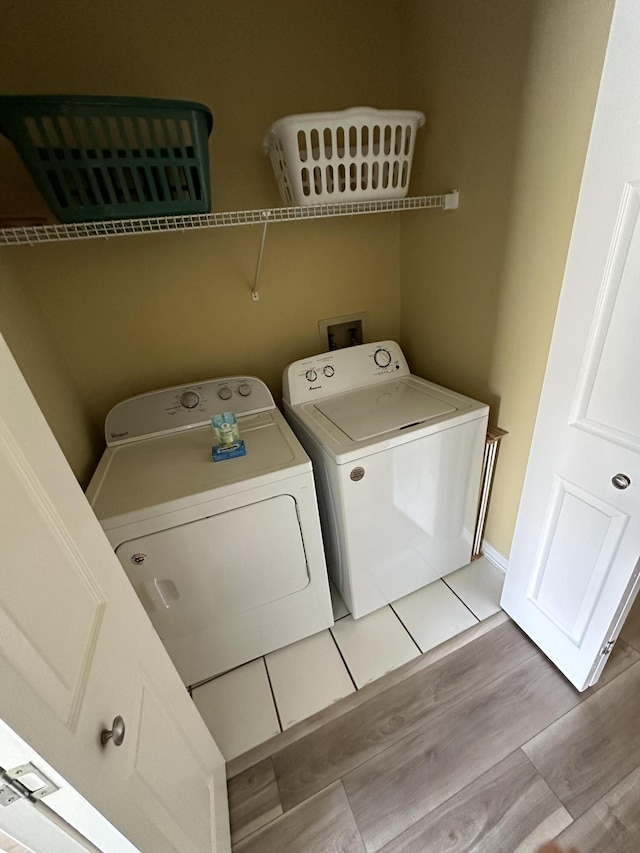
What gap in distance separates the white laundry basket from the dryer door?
112 centimetres

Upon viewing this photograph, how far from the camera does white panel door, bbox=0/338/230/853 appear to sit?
471 millimetres

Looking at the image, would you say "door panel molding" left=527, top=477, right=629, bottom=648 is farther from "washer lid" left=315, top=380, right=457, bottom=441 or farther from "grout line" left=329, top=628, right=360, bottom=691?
"grout line" left=329, top=628, right=360, bottom=691

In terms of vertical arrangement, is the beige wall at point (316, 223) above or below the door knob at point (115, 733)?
above

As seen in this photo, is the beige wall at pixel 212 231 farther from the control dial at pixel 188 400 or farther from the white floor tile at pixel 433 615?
the white floor tile at pixel 433 615

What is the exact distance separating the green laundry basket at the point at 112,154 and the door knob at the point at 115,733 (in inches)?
49.6

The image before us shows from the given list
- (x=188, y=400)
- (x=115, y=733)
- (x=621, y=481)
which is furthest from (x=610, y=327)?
(x=188, y=400)

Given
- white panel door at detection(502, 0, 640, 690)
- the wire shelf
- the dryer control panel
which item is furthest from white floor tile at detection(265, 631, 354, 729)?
the wire shelf

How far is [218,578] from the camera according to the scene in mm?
1315

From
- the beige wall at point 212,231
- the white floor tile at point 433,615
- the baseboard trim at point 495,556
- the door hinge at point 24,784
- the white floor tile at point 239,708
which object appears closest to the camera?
the door hinge at point 24,784

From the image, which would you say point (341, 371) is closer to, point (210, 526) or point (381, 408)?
point (381, 408)

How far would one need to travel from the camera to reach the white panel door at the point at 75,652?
47 cm

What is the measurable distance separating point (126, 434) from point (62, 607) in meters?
1.09

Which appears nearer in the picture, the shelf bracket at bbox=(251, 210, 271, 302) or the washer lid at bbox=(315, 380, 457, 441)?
the washer lid at bbox=(315, 380, 457, 441)

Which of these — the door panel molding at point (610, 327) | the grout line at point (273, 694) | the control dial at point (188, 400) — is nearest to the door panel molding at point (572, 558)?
the door panel molding at point (610, 327)
